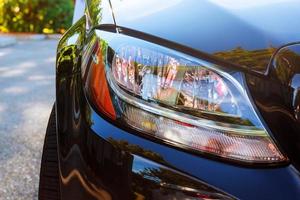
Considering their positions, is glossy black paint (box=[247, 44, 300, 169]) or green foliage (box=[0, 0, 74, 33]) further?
green foliage (box=[0, 0, 74, 33])

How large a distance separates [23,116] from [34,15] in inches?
253

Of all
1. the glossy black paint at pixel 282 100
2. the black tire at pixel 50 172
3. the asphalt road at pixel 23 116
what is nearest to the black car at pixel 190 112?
the glossy black paint at pixel 282 100

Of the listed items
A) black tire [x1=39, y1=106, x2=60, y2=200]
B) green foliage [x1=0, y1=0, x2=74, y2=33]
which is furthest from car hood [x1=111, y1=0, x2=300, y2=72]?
green foliage [x1=0, y1=0, x2=74, y2=33]

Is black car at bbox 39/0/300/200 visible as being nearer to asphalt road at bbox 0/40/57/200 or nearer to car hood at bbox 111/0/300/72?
car hood at bbox 111/0/300/72

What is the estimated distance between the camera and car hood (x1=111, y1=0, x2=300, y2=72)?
1449 millimetres

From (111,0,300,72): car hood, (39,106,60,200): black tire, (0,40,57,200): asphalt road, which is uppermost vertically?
(111,0,300,72): car hood

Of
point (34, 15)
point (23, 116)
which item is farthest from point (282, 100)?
point (34, 15)

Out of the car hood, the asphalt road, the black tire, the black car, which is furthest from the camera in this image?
the asphalt road

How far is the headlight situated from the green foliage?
28.2ft

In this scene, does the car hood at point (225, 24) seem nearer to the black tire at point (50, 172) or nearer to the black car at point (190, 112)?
the black car at point (190, 112)

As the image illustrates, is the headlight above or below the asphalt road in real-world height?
above

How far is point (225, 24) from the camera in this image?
61.1 inches

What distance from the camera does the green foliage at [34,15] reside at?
9727mm

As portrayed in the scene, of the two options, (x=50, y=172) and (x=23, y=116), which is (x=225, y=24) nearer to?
(x=50, y=172)
